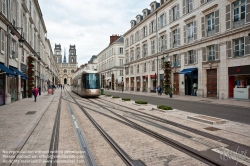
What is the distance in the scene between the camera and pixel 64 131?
6.55 metres

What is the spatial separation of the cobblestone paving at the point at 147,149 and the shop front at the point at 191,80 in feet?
63.1

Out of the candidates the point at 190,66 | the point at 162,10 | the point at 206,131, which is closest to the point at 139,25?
the point at 162,10

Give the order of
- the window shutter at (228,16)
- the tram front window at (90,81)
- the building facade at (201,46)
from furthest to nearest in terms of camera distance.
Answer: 1. the tram front window at (90,81)
2. the window shutter at (228,16)
3. the building facade at (201,46)

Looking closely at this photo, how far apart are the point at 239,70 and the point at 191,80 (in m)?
7.51

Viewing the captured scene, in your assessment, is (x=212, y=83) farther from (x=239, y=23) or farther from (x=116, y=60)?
(x=116, y=60)

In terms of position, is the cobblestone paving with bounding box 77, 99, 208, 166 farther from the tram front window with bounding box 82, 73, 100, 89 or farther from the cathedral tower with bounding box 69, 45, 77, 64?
the cathedral tower with bounding box 69, 45, 77, 64

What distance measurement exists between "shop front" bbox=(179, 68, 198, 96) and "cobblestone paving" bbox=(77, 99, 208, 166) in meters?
19.2

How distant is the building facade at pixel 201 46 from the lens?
17734 millimetres

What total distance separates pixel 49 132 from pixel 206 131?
544cm

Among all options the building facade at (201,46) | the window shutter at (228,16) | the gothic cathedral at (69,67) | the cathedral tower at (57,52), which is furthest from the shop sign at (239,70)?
the cathedral tower at (57,52)

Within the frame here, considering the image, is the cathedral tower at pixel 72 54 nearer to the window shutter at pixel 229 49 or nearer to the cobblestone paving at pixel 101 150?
the window shutter at pixel 229 49

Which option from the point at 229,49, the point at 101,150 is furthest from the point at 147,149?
the point at 229,49

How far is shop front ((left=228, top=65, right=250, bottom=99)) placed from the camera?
17.1 metres

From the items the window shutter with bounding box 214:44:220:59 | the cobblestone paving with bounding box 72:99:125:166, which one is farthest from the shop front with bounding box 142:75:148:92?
the cobblestone paving with bounding box 72:99:125:166
